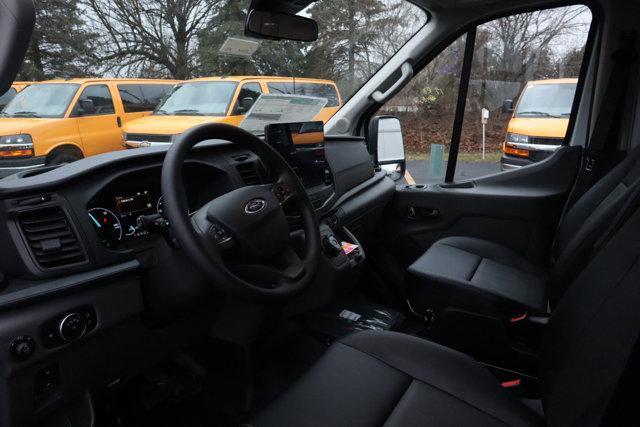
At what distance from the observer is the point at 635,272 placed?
1041 mm

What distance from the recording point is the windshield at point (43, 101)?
328cm

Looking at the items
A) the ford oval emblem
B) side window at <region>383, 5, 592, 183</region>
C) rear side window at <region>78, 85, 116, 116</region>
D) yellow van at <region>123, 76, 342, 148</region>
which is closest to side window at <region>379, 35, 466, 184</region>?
side window at <region>383, 5, 592, 183</region>

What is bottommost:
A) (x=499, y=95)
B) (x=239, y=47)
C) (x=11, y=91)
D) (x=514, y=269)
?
(x=514, y=269)

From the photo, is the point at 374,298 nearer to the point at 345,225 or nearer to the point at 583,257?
the point at 345,225

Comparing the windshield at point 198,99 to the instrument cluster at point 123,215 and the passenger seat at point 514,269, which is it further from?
the instrument cluster at point 123,215

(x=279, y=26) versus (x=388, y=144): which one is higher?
(x=279, y=26)

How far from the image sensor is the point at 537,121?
290 cm

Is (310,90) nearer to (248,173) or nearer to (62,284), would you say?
(248,173)

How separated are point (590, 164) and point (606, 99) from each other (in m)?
0.35

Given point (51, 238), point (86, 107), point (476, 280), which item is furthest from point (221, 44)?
point (86, 107)

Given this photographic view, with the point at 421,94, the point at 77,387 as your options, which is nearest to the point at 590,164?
the point at 421,94

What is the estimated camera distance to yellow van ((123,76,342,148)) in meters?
2.81

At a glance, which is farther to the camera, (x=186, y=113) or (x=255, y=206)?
(x=186, y=113)

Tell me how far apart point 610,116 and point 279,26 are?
1779 millimetres
